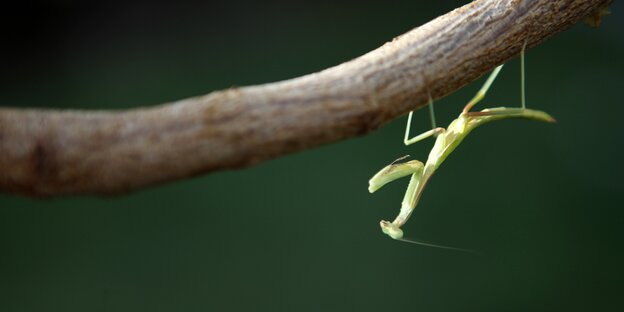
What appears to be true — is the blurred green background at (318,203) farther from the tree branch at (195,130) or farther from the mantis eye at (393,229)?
the tree branch at (195,130)

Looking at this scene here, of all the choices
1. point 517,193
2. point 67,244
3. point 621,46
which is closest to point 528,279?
point 517,193

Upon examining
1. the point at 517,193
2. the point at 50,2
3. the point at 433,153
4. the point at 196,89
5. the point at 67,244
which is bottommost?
the point at 517,193

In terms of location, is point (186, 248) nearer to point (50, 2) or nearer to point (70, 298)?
point (70, 298)

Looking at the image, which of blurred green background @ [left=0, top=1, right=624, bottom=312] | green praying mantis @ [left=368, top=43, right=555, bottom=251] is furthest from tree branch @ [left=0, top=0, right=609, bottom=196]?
blurred green background @ [left=0, top=1, right=624, bottom=312]

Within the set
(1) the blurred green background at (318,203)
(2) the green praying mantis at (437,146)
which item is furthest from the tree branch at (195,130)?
(1) the blurred green background at (318,203)

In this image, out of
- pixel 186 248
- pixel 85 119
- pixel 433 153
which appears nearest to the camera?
pixel 85 119

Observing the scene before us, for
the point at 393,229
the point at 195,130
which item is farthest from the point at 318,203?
the point at 195,130

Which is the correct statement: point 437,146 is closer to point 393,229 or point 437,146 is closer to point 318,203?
point 393,229
